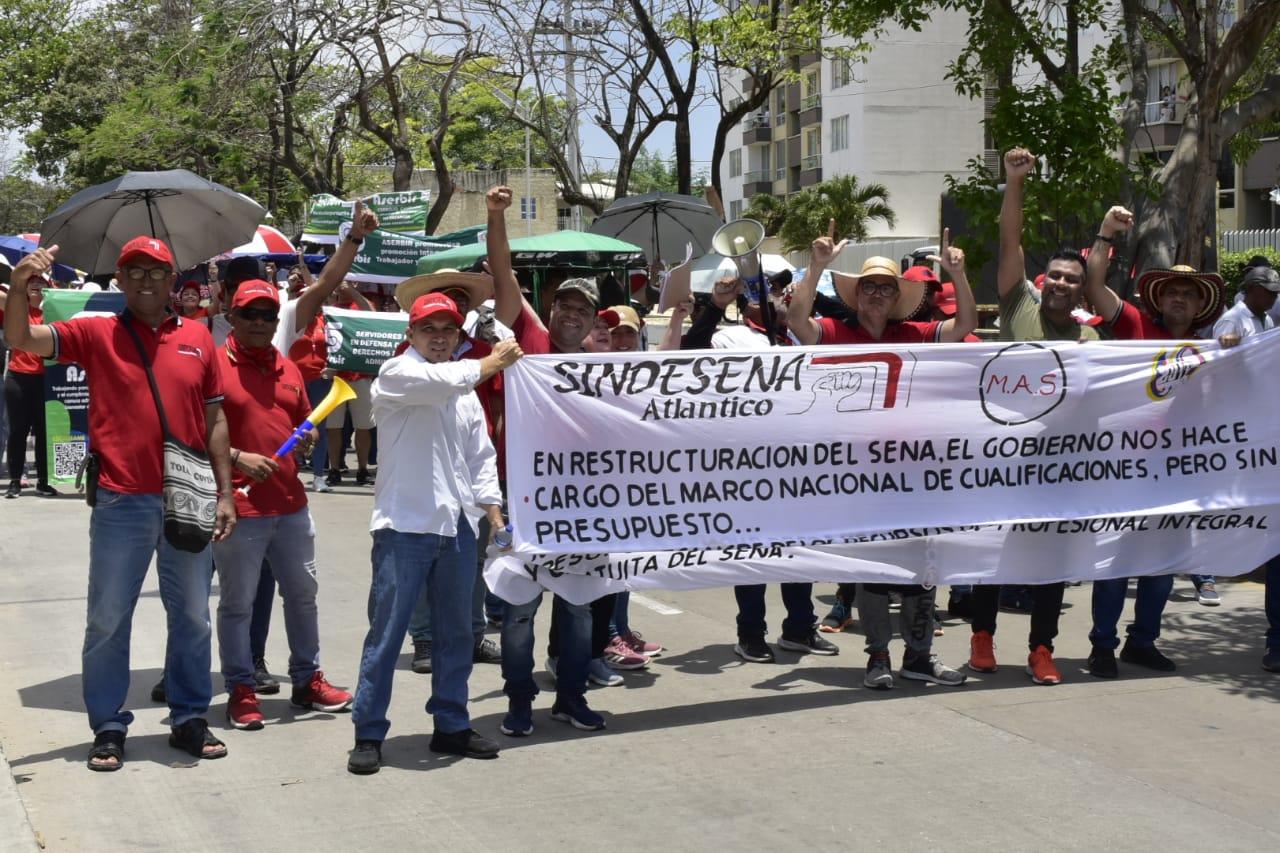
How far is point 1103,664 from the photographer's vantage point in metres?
7.31

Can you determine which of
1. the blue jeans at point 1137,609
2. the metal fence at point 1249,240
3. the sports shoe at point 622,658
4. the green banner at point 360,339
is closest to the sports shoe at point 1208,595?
the blue jeans at point 1137,609

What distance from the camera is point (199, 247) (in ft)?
33.5

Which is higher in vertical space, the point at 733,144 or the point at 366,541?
the point at 733,144

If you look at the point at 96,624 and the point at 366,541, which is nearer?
the point at 96,624

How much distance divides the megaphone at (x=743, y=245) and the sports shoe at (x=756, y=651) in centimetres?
188

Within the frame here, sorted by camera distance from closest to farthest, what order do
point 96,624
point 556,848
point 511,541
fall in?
1. point 556,848
2. point 96,624
3. point 511,541

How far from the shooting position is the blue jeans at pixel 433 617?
5.82m

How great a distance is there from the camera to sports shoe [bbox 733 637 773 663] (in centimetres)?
774

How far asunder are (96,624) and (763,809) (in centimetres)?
263

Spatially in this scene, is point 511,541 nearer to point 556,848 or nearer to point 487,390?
point 487,390

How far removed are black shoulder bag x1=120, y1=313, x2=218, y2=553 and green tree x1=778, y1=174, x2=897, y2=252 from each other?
4557cm

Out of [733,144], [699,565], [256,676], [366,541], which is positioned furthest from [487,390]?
[733,144]

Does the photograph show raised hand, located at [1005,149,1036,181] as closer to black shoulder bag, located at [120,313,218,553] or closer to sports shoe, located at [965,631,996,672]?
sports shoe, located at [965,631,996,672]

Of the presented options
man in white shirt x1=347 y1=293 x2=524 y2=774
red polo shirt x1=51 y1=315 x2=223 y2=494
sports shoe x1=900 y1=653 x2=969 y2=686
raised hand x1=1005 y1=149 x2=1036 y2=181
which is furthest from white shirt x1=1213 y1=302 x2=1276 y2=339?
red polo shirt x1=51 y1=315 x2=223 y2=494
